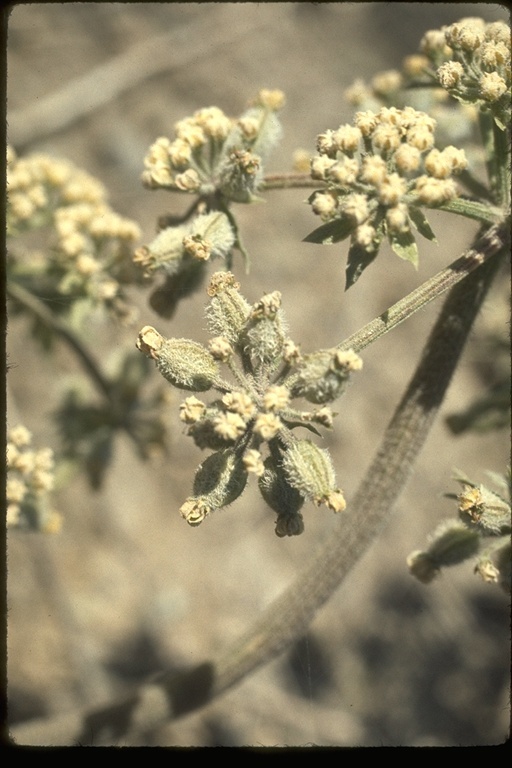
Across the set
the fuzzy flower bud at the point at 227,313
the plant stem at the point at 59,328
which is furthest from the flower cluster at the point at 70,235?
the fuzzy flower bud at the point at 227,313

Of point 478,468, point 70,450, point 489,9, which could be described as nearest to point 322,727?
point 478,468

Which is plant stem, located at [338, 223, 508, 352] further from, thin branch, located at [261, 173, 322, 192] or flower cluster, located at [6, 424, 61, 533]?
flower cluster, located at [6, 424, 61, 533]

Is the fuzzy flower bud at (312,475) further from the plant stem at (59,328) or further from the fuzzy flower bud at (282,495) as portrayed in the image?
the plant stem at (59,328)

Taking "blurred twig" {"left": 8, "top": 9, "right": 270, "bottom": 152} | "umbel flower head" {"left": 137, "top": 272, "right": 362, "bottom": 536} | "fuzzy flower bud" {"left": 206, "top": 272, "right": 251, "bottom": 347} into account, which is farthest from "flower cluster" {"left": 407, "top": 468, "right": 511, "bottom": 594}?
"blurred twig" {"left": 8, "top": 9, "right": 270, "bottom": 152}

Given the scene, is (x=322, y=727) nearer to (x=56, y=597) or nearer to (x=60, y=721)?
(x=56, y=597)

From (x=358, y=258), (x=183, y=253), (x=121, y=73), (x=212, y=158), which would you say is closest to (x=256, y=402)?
(x=358, y=258)

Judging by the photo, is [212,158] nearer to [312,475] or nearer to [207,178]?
[207,178]
